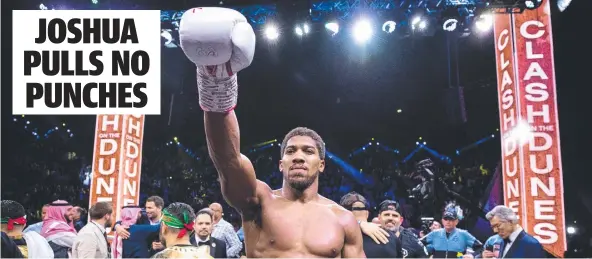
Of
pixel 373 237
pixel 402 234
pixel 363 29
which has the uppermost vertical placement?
pixel 363 29

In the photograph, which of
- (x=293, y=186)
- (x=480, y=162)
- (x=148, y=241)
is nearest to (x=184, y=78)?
(x=480, y=162)

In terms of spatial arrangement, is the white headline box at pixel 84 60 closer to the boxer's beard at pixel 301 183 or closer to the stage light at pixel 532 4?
the boxer's beard at pixel 301 183

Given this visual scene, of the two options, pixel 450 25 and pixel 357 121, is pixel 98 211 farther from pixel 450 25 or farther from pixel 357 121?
pixel 357 121

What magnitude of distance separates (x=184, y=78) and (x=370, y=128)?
5.41 m

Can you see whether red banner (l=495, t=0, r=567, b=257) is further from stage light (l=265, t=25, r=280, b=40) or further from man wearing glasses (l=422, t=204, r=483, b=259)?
stage light (l=265, t=25, r=280, b=40)

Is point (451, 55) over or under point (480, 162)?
over

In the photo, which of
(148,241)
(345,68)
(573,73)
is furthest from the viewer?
(345,68)

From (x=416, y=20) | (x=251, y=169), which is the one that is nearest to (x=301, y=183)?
(x=251, y=169)

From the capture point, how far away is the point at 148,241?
4.91m

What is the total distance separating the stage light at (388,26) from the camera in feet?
29.6

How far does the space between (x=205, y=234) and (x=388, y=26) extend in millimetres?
5151

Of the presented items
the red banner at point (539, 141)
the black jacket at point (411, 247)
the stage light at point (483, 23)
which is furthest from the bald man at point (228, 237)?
the stage light at point (483, 23)

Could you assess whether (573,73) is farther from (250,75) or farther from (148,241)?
(148,241)

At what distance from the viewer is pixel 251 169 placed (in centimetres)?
239
